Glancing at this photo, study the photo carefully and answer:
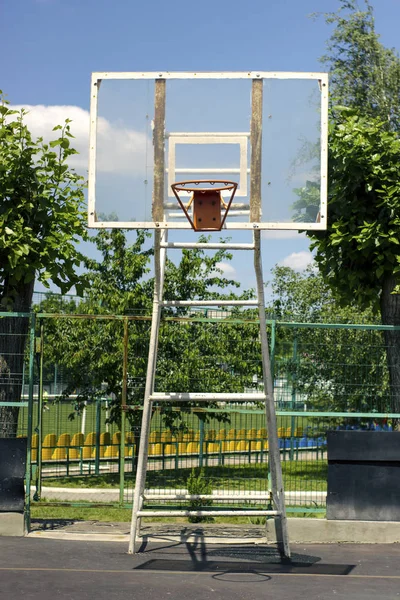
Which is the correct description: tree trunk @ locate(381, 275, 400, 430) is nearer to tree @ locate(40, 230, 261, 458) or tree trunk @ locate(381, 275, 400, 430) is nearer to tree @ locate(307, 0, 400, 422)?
tree @ locate(307, 0, 400, 422)

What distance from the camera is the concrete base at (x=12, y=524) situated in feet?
32.1

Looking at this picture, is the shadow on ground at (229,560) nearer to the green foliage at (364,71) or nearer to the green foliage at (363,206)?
the green foliage at (363,206)

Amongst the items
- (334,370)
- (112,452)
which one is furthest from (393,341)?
(112,452)

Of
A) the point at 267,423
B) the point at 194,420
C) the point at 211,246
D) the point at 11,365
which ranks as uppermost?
the point at 211,246

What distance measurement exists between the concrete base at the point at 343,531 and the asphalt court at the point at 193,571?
0.13m

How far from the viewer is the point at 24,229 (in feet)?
35.4

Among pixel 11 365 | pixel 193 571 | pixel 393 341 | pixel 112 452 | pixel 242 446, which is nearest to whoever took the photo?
pixel 193 571

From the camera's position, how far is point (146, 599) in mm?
7141

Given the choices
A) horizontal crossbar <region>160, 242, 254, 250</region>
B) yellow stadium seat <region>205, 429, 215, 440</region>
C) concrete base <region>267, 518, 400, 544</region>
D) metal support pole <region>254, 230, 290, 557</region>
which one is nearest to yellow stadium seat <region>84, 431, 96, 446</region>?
yellow stadium seat <region>205, 429, 215, 440</region>

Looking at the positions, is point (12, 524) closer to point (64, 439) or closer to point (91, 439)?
point (64, 439)

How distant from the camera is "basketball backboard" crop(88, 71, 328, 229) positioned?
8.59 m

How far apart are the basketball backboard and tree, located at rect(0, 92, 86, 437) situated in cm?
235

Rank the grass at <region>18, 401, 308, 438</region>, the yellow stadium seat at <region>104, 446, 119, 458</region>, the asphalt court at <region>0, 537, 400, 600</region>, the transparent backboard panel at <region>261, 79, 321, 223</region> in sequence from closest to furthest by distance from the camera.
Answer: the asphalt court at <region>0, 537, 400, 600</region>, the transparent backboard panel at <region>261, 79, 321, 223</region>, the grass at <region>18, 401, 308, 438</region>, the yellow stadium seat at <region>104, 446, 119, 458</region>

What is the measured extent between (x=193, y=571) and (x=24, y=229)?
473 centimetres
